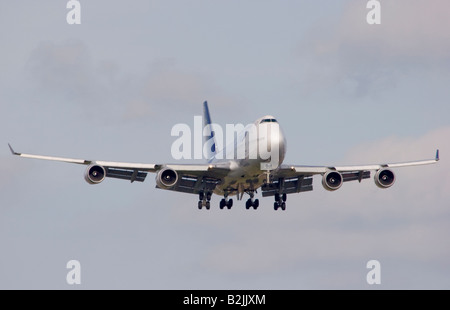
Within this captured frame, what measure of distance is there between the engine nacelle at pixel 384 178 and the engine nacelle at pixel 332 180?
9.31 ft

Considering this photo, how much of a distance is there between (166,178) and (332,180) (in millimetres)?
12712

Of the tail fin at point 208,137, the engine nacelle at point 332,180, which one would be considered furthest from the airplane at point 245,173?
the tail fin at point 208,137

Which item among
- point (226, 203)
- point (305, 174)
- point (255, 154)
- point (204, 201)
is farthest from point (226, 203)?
point (255, 154)

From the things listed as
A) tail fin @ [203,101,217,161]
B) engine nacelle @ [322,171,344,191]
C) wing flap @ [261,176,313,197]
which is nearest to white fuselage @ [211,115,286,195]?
wing flap @ [261,176,313,197]

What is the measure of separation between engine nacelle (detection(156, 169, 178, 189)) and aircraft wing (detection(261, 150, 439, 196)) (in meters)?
A: 7.09

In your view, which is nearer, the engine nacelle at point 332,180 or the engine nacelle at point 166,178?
the engine nacelle at point 166,178

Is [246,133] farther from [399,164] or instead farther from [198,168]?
[399,164]

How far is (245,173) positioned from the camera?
68.3 metres

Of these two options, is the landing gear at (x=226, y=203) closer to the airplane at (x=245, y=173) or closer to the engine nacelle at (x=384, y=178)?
the airplane at (x=245, y=173)

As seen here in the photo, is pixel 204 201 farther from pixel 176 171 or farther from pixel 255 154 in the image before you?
pixel 255 154

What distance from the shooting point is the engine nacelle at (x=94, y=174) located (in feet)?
221
